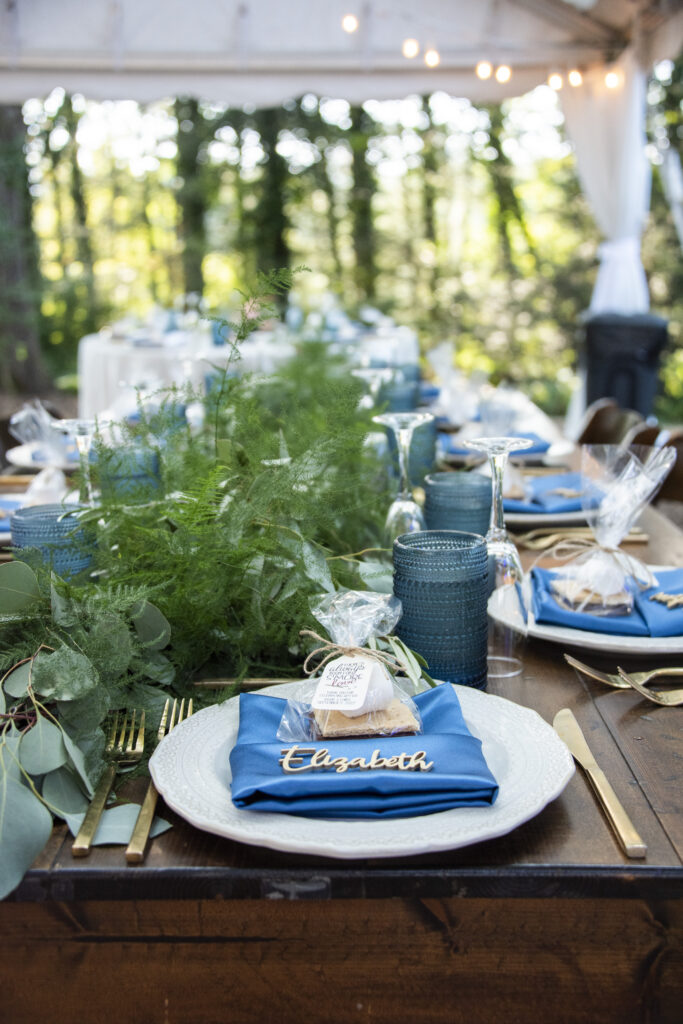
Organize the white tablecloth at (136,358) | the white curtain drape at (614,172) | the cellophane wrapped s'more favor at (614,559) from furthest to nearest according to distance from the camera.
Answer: the white curtain drape at (614,172), the white tablecloth at (136,358), the cellophane wrapped s'more favor at (614,559)

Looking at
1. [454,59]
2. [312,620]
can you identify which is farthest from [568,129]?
[312,620]

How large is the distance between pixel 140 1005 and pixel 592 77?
6.52m

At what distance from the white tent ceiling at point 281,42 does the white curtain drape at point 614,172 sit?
359 millimetres

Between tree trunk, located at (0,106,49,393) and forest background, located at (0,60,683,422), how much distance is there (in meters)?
0.03

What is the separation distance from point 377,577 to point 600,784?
0.41 metres

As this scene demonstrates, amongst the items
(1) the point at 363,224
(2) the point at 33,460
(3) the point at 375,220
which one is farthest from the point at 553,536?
(3) the point at 375,220

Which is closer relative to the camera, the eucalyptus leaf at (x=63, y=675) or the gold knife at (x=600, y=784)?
the gold knife at (x=600, y=784)

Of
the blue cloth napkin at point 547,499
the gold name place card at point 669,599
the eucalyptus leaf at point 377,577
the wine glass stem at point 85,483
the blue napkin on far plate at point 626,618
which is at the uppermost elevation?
the wine glass stem at point 85,483

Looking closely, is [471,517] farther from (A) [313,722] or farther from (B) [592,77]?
(B) [592,77]

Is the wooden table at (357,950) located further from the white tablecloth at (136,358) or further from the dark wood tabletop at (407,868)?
the white tablecloth at (136,358)

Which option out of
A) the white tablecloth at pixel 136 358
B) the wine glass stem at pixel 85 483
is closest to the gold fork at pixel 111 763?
the wine glass stem at pixel 85 483

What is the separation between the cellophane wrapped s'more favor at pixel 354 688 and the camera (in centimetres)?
96

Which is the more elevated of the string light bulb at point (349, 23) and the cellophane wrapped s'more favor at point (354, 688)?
the string light bulb at point (349, 23)

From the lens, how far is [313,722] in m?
0.99
